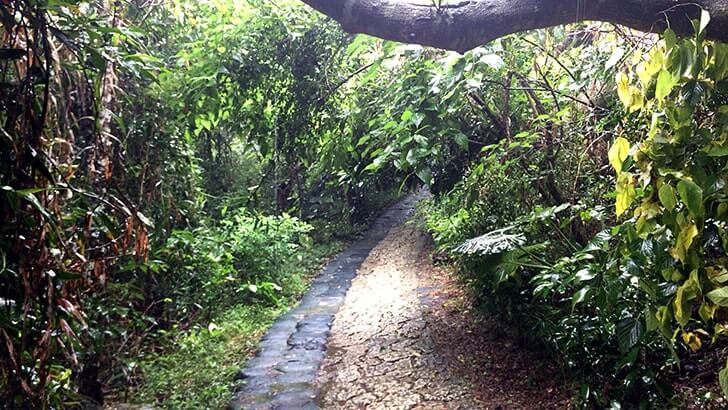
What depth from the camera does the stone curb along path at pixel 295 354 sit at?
3570 millimetres

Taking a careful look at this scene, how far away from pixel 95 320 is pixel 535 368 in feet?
8.76

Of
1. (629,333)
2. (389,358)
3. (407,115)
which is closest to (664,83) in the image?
(629,333)

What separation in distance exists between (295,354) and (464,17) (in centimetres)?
322

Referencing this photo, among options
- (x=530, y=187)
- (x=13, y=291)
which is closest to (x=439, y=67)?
Result: (x=530, y=187)

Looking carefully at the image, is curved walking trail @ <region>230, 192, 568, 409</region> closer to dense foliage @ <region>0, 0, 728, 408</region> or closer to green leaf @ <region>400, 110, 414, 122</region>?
dense foliage @ <region>0, 0, 728, 408</region>

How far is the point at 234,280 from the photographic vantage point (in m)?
5.79

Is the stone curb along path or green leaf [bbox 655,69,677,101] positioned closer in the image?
green leaf [bbox 655,69,677,101]

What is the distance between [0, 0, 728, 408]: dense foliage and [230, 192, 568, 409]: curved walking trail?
274 millimetres

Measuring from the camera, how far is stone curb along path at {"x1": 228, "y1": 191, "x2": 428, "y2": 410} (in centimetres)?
357

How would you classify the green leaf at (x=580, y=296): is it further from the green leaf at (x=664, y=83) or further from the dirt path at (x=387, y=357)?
the dirt path at (x=387, y=357)

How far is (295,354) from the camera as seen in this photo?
4.41 metres

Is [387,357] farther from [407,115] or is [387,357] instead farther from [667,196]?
[667,196]

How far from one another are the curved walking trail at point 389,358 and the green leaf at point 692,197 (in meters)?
1.91

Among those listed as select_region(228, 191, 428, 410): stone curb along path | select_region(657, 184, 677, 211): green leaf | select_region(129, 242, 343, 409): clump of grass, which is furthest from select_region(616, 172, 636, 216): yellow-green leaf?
select_region(129, 242, 343, 409): clump of grass
